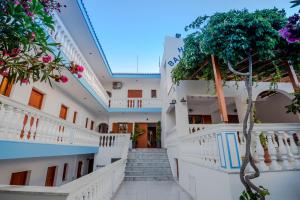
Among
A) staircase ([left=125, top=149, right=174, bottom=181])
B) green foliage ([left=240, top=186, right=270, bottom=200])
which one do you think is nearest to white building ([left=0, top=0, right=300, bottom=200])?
green foliage ([left=240, top=186, right=270, bottom=200])

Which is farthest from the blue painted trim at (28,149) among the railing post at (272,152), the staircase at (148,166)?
the railing post at (272,152)

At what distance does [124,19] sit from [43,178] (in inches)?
330

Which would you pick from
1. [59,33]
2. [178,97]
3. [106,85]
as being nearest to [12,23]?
[59,33]

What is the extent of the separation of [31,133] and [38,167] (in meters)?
3.26

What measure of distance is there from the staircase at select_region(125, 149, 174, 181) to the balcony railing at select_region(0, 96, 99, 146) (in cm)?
288

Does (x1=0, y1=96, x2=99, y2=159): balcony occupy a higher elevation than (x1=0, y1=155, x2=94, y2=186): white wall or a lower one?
higher

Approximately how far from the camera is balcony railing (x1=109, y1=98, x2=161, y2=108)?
11.7 m

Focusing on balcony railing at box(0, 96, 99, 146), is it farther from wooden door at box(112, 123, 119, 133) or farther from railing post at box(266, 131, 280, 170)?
wooden door at box(112, 123, 119, 133)

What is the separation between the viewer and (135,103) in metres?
11.8

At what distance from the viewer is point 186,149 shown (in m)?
5.04

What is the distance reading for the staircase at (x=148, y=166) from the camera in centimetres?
638

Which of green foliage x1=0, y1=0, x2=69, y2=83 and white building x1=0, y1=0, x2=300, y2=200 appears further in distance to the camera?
white building x1=0, y1=0, x2=300, y2=200

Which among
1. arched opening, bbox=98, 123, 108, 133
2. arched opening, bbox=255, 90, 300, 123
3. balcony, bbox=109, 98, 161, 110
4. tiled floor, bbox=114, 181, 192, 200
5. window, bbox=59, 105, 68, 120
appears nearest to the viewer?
tiled floor, bbox=114, 181, 192, 200

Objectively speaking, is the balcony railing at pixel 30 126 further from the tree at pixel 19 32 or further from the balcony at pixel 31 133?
the tree at pixel 19 32
